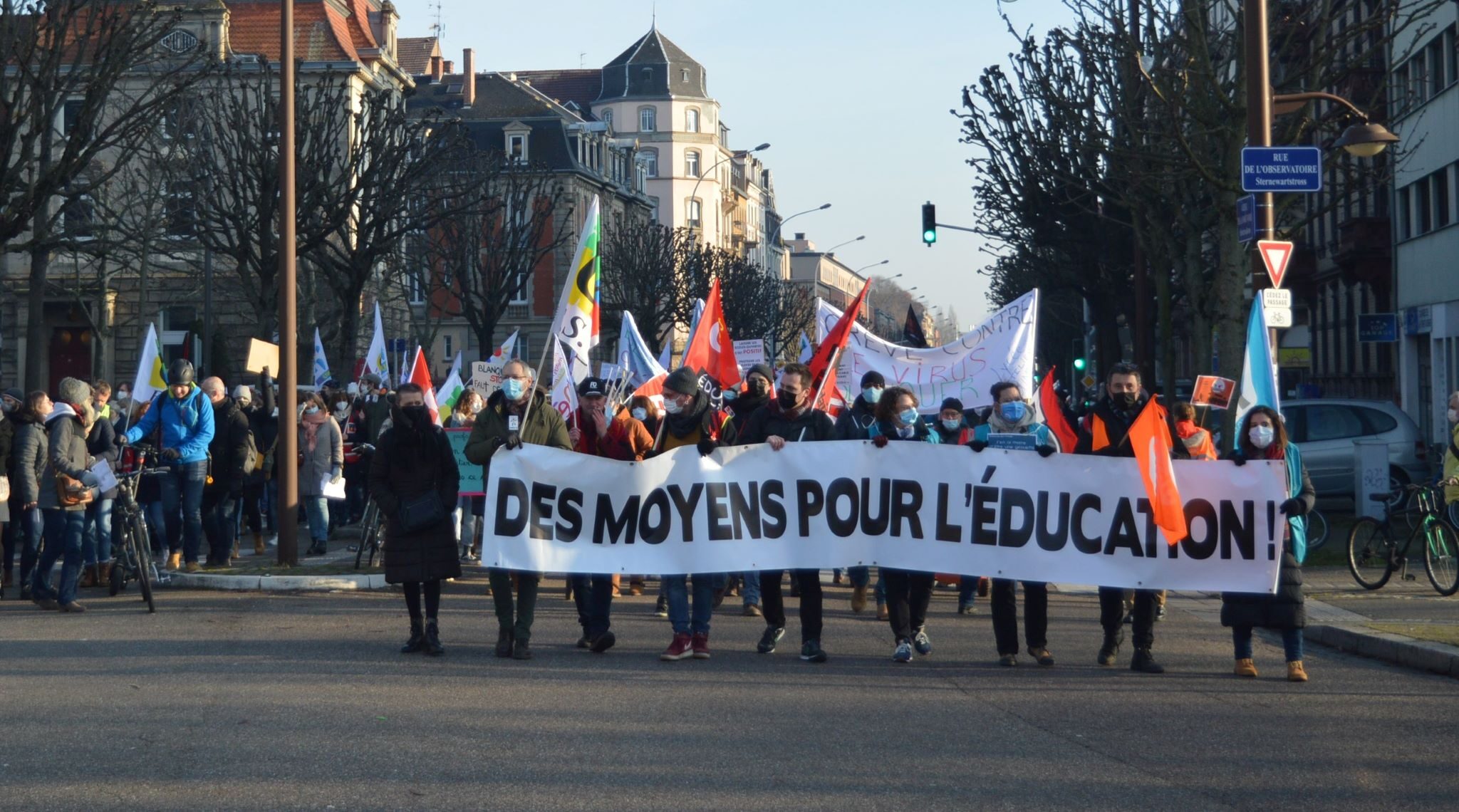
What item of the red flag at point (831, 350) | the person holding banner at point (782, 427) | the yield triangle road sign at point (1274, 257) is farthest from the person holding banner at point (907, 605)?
the yield triangle road sign at point (1274, 257)

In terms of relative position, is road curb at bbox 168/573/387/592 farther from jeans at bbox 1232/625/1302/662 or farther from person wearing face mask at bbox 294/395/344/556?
jeans at bbox 1232/625/1302/662

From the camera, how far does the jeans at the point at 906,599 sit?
11.4m

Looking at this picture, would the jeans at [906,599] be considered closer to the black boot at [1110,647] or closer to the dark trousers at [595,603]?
the black boot at [1110,647]

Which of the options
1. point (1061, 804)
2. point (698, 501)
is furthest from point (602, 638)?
point (1061, 804)

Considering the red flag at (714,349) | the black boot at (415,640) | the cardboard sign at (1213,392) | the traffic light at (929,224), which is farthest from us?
the traffic light at (929,224)

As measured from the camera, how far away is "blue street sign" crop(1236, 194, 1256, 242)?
15.6 meters

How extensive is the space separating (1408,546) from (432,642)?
9.38 m

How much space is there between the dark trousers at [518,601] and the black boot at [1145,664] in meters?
3.90

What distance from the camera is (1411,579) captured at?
16594 millimetres

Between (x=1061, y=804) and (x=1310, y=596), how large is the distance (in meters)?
9.30

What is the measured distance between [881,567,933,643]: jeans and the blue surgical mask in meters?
1.21

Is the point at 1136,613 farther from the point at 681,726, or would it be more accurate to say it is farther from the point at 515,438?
the point at 515,438

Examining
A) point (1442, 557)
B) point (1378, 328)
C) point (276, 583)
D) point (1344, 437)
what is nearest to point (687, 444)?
point (276, 583)

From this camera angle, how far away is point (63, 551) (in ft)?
47.4
